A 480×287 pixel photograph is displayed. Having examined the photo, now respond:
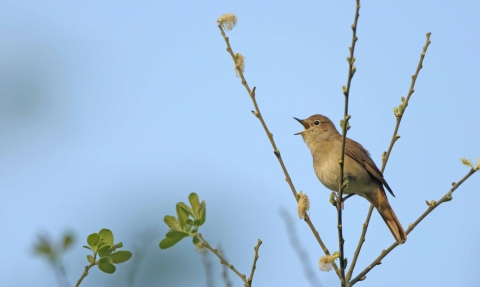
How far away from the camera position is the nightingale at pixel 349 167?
5.90 meters

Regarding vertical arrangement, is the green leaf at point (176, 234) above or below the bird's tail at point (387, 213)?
below

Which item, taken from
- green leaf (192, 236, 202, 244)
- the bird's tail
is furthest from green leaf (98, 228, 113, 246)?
the bird's tail

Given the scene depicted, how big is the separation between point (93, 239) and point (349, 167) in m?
4.33

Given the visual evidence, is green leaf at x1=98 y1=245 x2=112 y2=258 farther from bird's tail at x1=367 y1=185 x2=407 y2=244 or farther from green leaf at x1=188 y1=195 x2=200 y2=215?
bird's tail at x1=367 y1=185 x2=407 y2=244

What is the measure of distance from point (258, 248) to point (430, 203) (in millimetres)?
1366

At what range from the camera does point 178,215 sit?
2.52m

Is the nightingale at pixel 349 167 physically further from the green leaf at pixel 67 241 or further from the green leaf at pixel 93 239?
the green leaf at pixel 67 241

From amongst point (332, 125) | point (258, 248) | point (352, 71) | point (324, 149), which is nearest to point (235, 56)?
point (352, 71)

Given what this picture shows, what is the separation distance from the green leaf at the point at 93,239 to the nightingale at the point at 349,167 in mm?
3639

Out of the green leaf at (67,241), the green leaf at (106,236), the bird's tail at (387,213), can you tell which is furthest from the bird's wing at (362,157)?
the green leaf at (67,241)

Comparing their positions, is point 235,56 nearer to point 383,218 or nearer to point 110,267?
point 110,267

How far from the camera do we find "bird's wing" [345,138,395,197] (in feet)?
20.5

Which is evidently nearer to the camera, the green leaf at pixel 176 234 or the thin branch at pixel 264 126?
the green leaf at pixel 176 234

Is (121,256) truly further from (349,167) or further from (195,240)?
(349,167)
